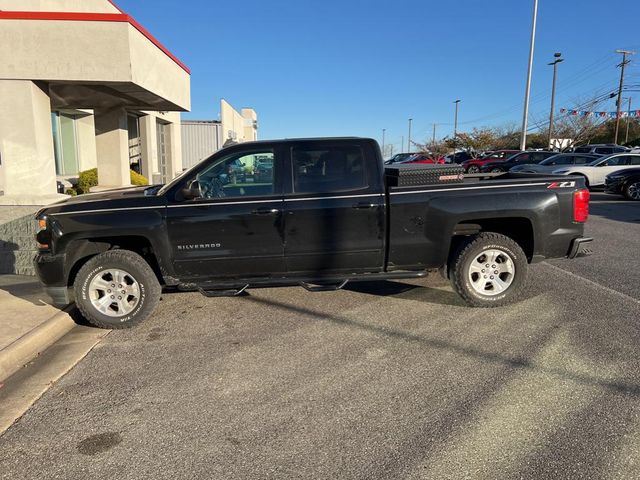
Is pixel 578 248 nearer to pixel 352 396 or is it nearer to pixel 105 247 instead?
pixel 352 396

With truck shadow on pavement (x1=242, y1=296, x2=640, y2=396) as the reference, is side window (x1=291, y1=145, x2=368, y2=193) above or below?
above

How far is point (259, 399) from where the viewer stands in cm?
349

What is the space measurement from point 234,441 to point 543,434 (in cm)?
193

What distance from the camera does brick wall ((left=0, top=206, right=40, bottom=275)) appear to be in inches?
292

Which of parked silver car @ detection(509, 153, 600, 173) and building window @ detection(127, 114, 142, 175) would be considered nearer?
building window @ detection(127, 114, 142, 175)

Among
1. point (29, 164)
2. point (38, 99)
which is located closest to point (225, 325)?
point (29, 164)

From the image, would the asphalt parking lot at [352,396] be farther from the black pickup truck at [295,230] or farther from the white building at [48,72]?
the white building at [48,72]

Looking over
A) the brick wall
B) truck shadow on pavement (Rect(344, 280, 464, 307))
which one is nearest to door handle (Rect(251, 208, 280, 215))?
truck shadow on pavement (Rect(344, 280, 464, 307))

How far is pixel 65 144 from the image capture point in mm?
16562

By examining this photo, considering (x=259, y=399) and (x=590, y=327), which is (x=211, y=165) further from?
(x=590, y=327)

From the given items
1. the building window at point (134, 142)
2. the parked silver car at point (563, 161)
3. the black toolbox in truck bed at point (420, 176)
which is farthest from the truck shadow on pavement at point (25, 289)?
the parked silver car at point (563, 161)

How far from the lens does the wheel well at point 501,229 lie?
5.36 m

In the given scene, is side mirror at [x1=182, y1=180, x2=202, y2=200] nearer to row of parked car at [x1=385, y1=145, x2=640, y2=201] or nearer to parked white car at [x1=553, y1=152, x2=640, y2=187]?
row of parked car at [x1=385, y1=145, x2=640, y2=201]

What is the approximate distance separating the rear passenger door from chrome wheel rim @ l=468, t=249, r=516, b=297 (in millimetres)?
1080
